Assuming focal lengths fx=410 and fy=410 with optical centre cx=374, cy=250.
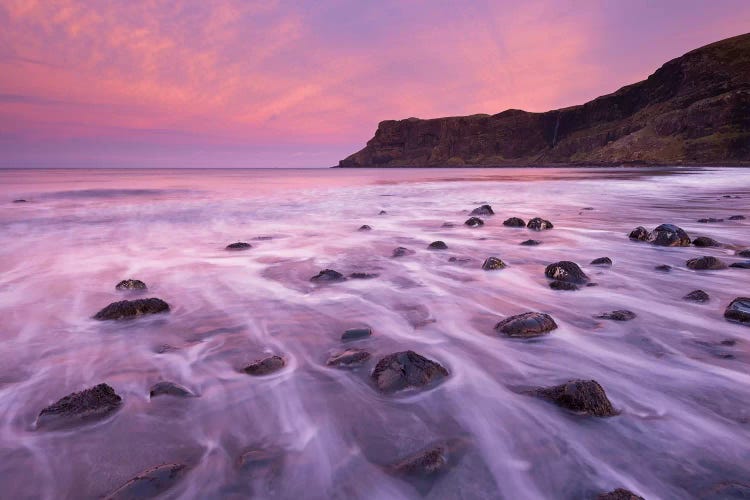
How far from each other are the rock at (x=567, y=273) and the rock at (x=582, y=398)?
266 cm

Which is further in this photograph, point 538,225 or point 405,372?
point 538,225

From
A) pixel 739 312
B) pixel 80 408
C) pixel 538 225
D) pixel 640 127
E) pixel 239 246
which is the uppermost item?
pixel 640 127

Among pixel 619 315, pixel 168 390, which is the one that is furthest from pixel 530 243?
pixel 168 390

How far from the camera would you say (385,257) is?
22.1ft

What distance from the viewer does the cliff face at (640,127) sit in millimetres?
90688

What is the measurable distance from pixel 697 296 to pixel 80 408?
5.39 m

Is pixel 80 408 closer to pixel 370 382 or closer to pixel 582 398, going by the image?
pixel 370 382

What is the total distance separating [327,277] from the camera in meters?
5.30

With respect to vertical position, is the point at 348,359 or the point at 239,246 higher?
the point at 348,359

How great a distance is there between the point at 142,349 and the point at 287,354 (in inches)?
46.2

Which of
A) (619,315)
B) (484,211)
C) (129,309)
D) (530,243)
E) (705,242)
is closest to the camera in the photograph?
(619,315)

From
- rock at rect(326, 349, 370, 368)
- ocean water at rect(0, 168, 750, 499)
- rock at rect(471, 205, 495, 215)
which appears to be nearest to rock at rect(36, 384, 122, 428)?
ocean water at rect(0, 168, 750, 499)

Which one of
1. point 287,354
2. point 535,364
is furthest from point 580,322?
point 287,354

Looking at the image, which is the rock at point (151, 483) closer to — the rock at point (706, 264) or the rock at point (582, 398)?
the rock at point (582, 398)
